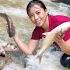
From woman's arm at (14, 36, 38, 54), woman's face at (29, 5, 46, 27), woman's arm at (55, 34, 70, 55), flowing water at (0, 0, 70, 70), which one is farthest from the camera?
flowing water at (0, 0, 70, 70)

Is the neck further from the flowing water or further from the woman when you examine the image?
the flowing water

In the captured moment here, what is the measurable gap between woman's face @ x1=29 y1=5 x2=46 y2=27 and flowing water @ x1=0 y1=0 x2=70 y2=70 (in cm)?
88

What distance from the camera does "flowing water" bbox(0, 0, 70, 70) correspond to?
5.02 m

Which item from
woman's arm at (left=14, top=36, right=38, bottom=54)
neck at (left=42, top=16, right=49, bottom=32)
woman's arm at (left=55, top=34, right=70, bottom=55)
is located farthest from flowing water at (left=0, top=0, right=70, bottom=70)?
neck at (left=42, top=16, right=49, bottom=32)

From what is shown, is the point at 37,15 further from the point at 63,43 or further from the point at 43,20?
the point at 63,43

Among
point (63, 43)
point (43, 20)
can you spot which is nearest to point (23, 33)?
point (63, 43)

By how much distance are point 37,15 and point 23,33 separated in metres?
2.06

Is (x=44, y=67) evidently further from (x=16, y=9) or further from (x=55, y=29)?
(x=16, y=9)

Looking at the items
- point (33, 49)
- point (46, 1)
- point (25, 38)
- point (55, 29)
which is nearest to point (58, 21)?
point (55, 29)

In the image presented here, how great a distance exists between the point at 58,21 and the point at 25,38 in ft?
5.56

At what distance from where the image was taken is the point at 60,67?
16.5 ft

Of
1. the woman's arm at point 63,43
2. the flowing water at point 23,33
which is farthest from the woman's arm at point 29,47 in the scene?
the woman's arm at point 63,43

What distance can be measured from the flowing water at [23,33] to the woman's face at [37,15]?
0.88 m

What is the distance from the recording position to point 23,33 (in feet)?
20.8
